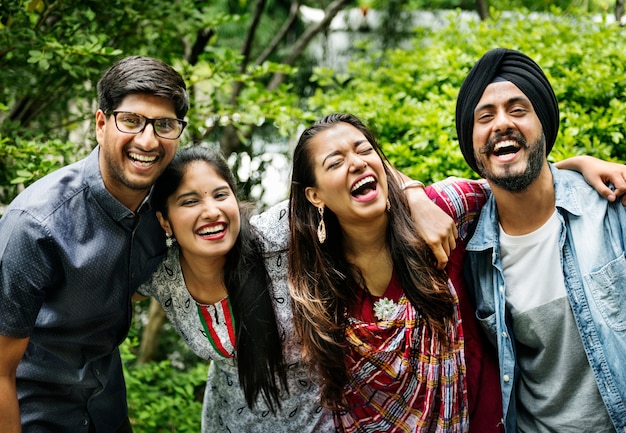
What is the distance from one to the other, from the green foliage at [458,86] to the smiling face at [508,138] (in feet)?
2.01

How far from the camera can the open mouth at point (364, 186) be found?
99.1 inches

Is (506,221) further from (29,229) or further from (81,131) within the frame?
(81,131)

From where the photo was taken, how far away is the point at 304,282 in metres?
2.64

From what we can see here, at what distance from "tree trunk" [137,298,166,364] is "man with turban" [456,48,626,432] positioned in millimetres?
3289

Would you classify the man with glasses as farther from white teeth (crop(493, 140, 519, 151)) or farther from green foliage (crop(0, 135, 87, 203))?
white teeth (crop(493, 140, 519, 151))

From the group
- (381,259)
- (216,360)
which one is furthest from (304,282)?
(216,360)

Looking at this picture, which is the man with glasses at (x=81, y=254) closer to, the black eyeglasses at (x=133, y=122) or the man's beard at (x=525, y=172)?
the black eyeglasses at (x=133, y=122)

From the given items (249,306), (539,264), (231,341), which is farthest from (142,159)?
(539,264)

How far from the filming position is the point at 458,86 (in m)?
3.70

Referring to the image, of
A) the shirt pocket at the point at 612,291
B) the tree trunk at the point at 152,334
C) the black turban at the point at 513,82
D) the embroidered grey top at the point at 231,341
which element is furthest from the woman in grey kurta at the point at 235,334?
the tree trunk at the point at 152,334

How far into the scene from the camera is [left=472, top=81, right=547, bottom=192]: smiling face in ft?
7.92

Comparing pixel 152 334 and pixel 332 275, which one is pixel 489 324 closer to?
pixel 332 275

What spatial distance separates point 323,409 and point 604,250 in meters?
1.35

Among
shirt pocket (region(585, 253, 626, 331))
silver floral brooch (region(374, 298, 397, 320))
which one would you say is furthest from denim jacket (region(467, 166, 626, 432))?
silver floral brooch (region(374, 298, 397, 320))
